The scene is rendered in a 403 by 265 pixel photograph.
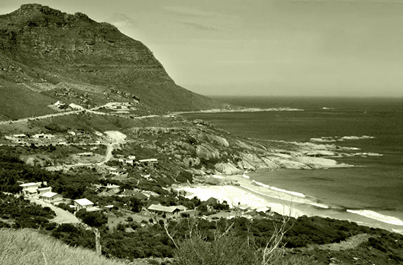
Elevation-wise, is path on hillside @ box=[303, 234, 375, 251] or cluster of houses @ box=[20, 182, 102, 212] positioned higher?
cluster of houses @ box=[20, 182, 102, 212]

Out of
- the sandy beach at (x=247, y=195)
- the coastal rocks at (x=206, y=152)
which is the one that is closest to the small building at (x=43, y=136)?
the sandy beach at (x=247, y=195)

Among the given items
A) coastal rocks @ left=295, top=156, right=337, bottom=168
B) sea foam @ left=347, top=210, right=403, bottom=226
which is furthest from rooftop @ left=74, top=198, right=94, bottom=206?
coastal rocks @ left=295, top=156, right=337, bottom=168

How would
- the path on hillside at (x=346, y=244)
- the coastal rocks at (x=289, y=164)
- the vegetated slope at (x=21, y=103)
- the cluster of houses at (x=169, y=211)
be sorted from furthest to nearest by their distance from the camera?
the coastal rocks at (x=289, y=164) < the vegetated slope at (x=21, y=103) < the cluster of houses at (x=169, y=211) < the path on hillside at (x=346, y=244)

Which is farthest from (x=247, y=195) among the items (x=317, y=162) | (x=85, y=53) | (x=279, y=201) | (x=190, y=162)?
(x=85, y=53)

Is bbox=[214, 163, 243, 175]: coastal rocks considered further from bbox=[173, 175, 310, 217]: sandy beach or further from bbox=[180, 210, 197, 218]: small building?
bbox=[180, 210, 197, 218]: small building

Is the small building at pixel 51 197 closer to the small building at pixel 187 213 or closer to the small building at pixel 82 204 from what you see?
the small building at pixel 82 204

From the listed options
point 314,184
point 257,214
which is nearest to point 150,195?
point 257,214

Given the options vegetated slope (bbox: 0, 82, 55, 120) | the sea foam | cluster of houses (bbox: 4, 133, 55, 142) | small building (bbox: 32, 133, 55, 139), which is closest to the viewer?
the sea foam

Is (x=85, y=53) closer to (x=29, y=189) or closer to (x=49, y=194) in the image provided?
(x=29, y=189)
